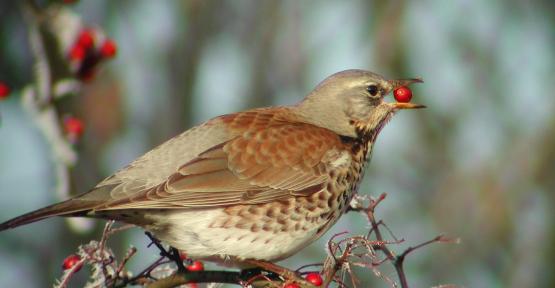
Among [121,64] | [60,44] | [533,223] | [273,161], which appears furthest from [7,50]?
[533,223]

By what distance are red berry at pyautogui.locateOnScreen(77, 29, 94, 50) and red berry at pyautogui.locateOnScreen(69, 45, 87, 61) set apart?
2 centimetres

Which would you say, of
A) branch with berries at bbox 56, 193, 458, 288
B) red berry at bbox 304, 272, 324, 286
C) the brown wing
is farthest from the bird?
red berry at bbox 304, 272, 324, 286

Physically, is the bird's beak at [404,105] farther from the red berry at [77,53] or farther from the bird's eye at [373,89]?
the red berry at [77,53]

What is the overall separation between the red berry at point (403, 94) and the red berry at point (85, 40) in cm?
179

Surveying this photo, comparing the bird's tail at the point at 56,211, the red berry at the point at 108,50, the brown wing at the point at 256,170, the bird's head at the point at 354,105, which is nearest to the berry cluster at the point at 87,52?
the red berry at the point at 108,50

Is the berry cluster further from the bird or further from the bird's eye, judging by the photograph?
the bird's eye

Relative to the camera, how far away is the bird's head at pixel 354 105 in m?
5.51

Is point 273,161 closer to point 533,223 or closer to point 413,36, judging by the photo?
point 533,223

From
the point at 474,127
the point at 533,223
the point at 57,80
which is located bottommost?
the point at 533,223

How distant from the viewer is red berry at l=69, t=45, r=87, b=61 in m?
5.30

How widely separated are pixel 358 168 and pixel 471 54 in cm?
546

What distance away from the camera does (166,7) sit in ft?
35.9

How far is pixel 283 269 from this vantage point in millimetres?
4348

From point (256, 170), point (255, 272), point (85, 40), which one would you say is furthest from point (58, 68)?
point (255, 272)
